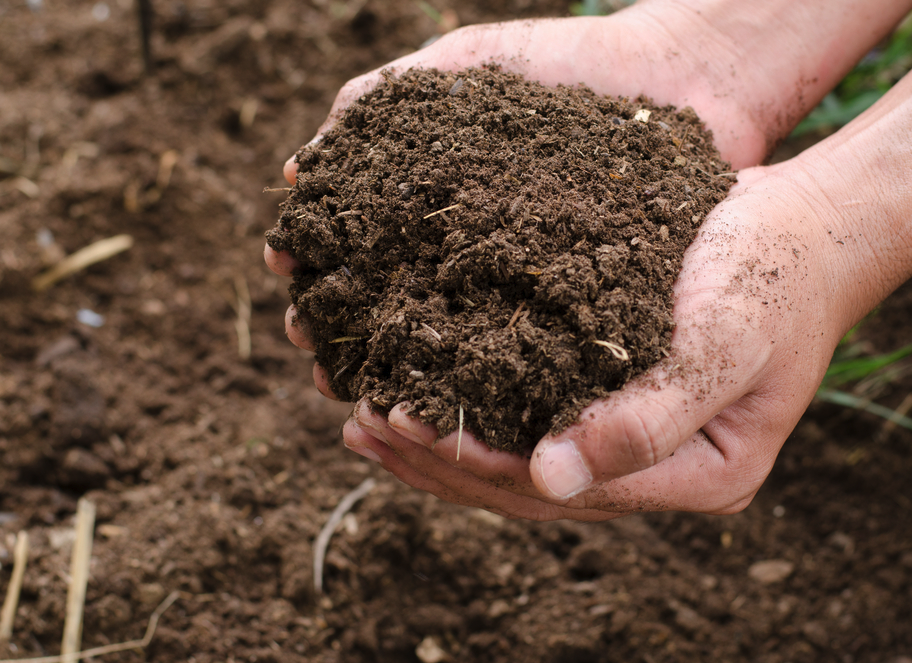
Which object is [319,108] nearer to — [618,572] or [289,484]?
[289,484]

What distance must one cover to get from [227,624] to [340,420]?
74cm

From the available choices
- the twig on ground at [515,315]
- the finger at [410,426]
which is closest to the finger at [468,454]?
the finger at [410,426]

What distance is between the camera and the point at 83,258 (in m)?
2.63

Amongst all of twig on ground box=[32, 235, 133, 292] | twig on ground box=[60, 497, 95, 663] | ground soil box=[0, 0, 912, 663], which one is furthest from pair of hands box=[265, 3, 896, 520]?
twig on ground box=[32, 235, 133, 292]

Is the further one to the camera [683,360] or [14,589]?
[14,589]

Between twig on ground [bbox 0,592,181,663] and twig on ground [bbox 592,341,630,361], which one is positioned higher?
twig on ground [bbox 592,341,630,361]

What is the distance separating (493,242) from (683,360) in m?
0.41

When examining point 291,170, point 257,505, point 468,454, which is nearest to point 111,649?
point 257,505

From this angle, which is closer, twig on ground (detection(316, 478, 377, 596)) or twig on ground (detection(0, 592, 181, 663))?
twig on ground (detection(0, 592, 181, 663))

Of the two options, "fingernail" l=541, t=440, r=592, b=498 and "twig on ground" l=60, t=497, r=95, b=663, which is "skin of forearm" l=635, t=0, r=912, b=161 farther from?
"twig on ground" l=60, t=497, r=95, b=663

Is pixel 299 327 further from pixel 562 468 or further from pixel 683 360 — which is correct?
pixel 683 360

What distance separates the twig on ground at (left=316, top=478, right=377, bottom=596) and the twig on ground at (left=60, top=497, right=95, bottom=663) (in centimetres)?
62

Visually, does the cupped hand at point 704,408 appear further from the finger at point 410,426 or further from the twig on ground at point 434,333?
the twig on ground at point 434,333

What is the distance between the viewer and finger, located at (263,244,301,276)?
4.73ft
